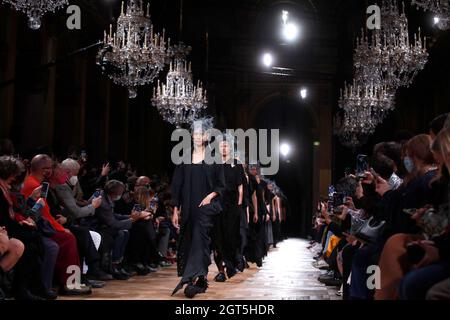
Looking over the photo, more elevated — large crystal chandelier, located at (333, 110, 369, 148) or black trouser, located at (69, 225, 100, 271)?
Result: large crystal chandelier, located at (333, 110, 369, 148)

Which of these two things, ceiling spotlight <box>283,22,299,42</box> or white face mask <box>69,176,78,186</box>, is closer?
white face mask <box>69,176,78,186</box>

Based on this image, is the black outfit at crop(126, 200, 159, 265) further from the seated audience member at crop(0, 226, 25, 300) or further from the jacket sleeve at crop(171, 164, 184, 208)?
the seated audience member at crop(0, 226, 25, 300)

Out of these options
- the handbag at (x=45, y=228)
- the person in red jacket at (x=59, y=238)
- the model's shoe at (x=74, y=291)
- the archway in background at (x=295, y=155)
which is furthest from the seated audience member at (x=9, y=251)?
the archway in background at (x=295, y=155)

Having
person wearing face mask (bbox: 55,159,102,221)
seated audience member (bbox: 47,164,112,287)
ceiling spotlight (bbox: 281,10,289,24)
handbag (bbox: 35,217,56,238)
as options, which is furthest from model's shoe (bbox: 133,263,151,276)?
ceiling spotlight (bbox: 281,10,289,24)

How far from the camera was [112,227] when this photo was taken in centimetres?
723

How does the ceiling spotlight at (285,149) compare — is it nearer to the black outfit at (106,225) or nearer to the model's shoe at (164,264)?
the model's shoe at (164,264)

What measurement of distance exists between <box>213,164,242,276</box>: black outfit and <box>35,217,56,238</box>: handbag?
6.19 feet

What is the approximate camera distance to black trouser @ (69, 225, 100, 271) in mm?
6480

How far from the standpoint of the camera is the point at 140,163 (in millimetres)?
16469

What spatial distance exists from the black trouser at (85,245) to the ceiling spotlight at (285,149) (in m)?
18.0
